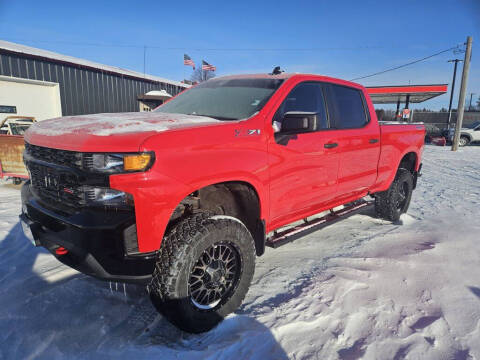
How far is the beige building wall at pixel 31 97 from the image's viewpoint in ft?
36.4

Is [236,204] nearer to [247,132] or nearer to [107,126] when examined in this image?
[247,132]

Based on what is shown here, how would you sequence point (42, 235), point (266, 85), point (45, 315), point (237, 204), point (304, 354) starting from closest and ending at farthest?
point (304, 354) → point (42, 235) → point (45, 315) → point (237, 204) → point (266, 85)

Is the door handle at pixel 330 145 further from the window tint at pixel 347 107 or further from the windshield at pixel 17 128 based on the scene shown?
the windshield at pixel 17 128

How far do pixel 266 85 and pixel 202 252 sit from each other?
1.69 metres

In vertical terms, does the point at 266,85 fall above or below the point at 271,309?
above

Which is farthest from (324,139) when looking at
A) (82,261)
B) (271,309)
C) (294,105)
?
(82,261)

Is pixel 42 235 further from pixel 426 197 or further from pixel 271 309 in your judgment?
pixel 426 197

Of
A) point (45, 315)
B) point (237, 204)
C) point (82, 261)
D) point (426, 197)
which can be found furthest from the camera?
point (426, 197)

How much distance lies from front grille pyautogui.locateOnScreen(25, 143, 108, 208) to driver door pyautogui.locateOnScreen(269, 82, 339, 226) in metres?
1.36

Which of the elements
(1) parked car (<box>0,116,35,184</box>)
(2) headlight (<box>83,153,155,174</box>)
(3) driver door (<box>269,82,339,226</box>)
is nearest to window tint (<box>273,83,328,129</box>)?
(3) driver door (<box>269,82,339,226</box>)

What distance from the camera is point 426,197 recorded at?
6.18 m

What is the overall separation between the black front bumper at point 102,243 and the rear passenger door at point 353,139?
232 cm

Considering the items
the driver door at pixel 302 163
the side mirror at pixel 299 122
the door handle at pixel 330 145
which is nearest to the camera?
the side mirror at pixel 299 122

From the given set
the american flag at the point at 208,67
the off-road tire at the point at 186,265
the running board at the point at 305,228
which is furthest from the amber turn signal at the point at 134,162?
the american flag at the point at 208,67
